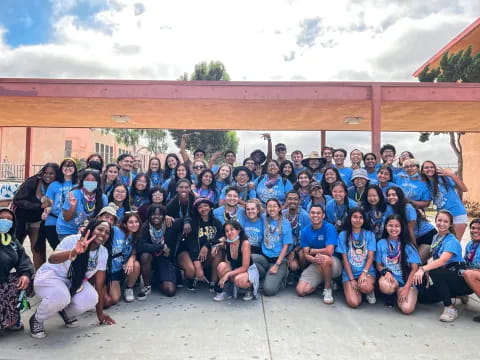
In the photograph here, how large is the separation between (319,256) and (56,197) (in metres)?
3.37

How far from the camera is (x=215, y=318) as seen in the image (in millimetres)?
3441

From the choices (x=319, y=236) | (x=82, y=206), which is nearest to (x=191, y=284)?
(x=82, y=206)

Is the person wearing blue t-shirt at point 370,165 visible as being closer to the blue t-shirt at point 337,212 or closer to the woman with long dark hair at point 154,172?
the blue t-shirt at point 337,212

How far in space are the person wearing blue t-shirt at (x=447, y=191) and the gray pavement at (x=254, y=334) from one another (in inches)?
44.5

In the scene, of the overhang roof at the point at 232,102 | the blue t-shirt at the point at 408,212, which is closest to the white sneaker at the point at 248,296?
the blue t-shirt at the point at 408,212

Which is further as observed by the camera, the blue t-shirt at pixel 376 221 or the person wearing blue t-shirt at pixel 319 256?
the blue t-shirt at pixel 376 221

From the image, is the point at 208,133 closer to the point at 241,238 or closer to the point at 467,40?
the point at 467,40

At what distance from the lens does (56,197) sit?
160 inches

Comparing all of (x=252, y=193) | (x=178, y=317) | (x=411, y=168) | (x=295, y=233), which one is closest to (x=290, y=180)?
(x=252, y=193)

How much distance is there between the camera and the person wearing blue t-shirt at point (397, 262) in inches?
145

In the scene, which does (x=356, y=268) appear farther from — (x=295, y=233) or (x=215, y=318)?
(x=215, y=318)

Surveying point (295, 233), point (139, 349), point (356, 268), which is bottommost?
point (139, 349)

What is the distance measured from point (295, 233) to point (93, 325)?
2691 mm

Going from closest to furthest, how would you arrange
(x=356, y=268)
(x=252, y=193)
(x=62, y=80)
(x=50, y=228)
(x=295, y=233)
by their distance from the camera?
(x=356, y=268)
(x=50, y=228)
(x=295, y=233)
(x=252, y=193)
(x=62, y=80)
